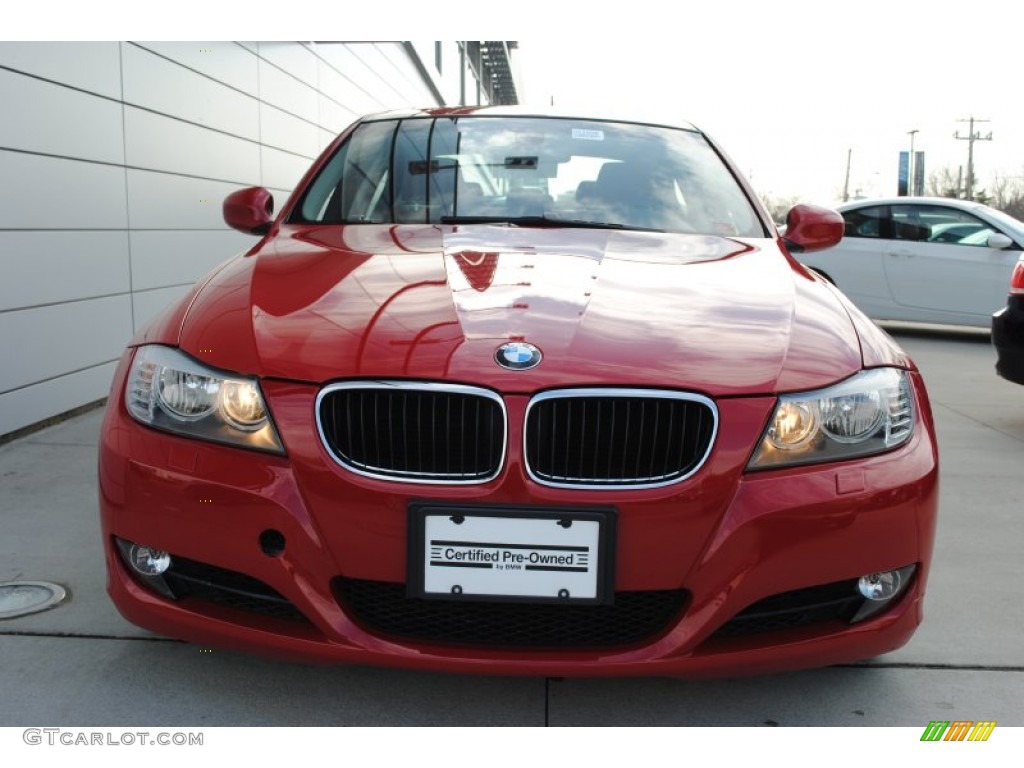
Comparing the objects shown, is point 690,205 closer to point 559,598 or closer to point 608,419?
point 608,419

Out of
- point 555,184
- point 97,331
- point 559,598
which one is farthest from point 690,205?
point 97,331

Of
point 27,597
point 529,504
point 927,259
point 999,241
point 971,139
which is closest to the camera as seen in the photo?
point 529,504

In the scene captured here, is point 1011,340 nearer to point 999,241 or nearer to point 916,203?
point 999,241

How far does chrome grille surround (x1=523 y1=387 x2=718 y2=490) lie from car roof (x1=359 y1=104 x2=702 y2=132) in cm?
193

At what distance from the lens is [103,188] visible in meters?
5.77

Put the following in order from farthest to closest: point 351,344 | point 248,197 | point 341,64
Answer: point 341,64
point 248,197
point 351,344

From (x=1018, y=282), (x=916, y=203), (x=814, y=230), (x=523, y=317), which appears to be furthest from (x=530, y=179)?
(x=916, y=203)

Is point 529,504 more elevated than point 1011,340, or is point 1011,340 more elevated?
point 529,504

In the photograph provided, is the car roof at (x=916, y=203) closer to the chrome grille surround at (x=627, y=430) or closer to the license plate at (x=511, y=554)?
the chrome grille surround at (x=627, y=430)

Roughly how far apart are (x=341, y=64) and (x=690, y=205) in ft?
33.5

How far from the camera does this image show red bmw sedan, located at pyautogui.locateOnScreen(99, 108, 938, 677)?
1.96 metres

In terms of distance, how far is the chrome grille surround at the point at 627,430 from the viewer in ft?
6.53

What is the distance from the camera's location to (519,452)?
198 cm

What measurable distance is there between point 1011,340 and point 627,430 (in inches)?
159
